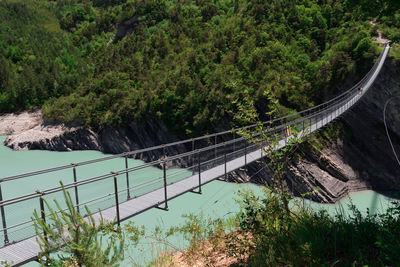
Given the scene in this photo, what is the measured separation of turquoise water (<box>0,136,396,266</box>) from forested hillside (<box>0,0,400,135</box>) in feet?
10.3

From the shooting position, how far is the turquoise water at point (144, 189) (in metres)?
5.48

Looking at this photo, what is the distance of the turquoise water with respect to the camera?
5.48m

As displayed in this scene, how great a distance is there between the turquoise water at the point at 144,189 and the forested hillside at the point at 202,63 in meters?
3.14

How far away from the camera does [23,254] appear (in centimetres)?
383

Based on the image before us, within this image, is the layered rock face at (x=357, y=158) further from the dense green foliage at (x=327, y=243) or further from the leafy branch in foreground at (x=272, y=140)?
the dense green foliage at (x=327, y=243)

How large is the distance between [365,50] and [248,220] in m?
16.4

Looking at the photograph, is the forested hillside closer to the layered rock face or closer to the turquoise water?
the layered rock face

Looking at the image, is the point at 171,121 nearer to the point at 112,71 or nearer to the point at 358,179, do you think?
the point at 358,179

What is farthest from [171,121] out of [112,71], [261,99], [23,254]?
[23,254]

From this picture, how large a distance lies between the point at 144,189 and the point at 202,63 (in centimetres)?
1811

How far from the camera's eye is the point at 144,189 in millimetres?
6109

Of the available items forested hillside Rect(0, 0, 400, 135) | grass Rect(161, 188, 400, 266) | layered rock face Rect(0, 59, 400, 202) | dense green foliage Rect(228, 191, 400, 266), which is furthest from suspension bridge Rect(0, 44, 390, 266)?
layered rock face Rect(0, 59, 400, 202)

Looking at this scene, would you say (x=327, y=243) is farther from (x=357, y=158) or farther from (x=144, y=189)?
(x=357, y=158)

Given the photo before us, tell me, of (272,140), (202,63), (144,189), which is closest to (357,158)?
(202,63)
